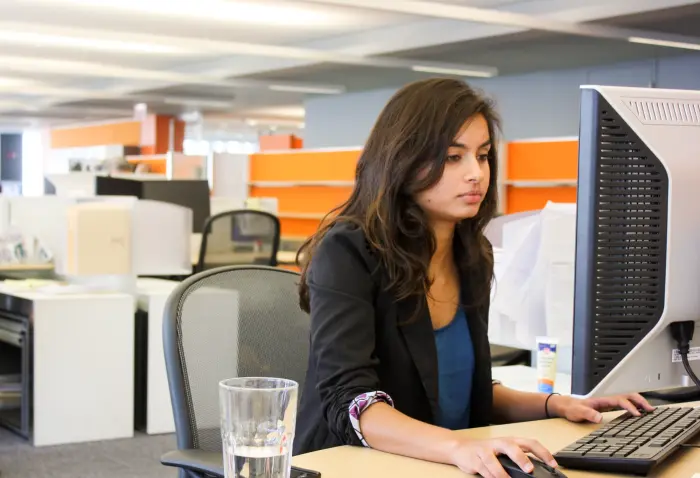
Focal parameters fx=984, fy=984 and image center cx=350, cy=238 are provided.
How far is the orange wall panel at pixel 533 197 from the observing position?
7.76 metres

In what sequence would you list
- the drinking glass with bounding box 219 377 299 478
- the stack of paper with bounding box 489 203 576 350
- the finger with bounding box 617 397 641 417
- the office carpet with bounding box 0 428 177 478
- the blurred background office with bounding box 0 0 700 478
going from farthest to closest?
the blurred background office with bounding box 0 0 700 478 < the office carpet with bounding box 0 428 177 478 < the stack of paper with bounding box 489 203 576 350 < the finger with bounding box 617 397 641 417 < the drinking glass with bounding box 219 377 299 478

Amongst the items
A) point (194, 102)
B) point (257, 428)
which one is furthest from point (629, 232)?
point (194, 102)

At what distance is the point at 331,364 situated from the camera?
133cm

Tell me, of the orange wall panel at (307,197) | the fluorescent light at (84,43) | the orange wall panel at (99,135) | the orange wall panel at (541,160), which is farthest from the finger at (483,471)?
the orange wall panel at (99,135)

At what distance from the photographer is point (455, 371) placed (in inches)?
59.2

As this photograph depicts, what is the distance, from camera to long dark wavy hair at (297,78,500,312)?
1381 millimetres

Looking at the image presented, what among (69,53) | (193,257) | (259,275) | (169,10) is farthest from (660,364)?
(69,53)

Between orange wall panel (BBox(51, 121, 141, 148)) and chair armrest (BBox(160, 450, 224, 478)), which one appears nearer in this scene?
chair armrest (BBox(160, 450, 224, 478))

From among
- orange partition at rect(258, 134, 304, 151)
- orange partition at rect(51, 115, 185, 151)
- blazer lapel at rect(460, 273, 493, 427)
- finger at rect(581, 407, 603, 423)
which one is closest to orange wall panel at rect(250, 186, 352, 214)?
orange partition at rect(258, 134, 304, 151)

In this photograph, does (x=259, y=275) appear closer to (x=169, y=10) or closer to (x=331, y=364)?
(x=331, y=364)

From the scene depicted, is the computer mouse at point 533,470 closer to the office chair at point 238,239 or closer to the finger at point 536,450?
the finger at point 536,450

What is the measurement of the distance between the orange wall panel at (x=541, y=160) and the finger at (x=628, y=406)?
20.7ft

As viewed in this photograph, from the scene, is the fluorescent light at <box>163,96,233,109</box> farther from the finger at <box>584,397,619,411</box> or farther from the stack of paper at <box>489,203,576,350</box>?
the finger at <box>584,397,619,411</box>

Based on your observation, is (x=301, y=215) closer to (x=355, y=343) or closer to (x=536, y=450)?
(x=355, y=343)
